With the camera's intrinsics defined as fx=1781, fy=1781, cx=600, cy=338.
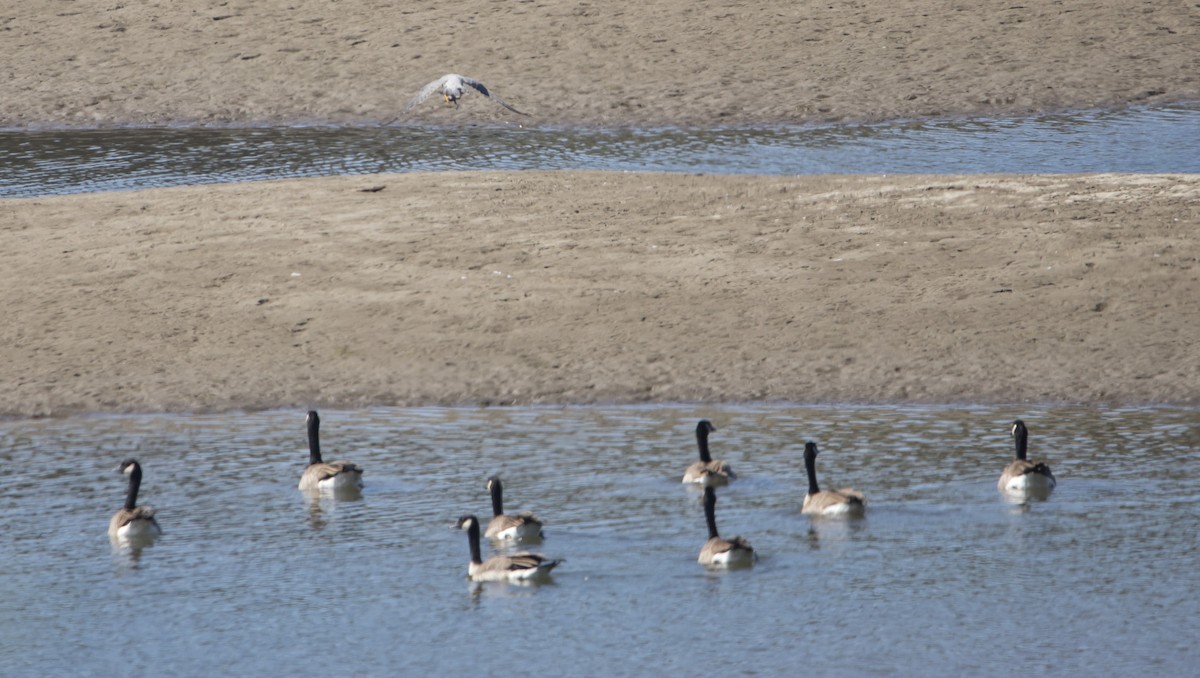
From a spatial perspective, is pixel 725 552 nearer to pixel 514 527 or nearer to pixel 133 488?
pixel 514 527

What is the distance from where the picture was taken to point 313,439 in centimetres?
1466

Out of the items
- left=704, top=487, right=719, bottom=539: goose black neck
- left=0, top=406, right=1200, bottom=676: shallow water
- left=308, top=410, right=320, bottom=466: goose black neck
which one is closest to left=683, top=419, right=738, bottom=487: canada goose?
left=0, top=406, right=1200, bottom=676: shallow water

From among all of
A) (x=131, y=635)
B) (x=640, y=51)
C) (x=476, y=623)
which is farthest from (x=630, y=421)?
(x=640, y=51)

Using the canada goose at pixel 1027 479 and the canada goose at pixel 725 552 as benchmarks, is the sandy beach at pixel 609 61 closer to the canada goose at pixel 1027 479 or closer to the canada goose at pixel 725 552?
the canada goose at pixel 1027 479

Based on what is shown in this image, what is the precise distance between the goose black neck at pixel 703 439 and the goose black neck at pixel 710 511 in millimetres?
1139

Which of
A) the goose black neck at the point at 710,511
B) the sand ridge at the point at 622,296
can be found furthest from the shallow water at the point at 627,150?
the goose black neck at the point at 710,511

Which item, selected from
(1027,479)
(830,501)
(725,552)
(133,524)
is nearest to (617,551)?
(725,552)

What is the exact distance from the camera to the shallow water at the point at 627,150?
23.5 meters

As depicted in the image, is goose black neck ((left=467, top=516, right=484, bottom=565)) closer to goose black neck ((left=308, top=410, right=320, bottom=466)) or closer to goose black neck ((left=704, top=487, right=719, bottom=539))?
goose black neck ((left=704, top=487, right=719, bottom=539))

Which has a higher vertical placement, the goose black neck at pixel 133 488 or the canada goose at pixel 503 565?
the goose black neck at pixel 133 488

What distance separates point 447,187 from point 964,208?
625 cm

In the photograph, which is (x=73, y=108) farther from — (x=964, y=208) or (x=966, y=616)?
(x=966, y=616)

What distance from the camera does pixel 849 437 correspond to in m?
14.9

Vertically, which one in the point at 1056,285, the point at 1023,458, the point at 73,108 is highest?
the point at 73,108
